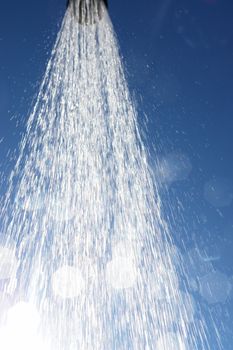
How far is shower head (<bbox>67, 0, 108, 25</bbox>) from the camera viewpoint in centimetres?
835

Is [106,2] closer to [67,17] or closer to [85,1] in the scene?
[85,1]

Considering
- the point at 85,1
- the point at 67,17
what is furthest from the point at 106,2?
the point at 67,17

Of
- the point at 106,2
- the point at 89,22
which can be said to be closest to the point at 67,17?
the point at 89,22

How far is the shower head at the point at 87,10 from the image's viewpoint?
27.4 ft

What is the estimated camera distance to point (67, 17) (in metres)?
8.46

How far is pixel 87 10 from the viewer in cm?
840

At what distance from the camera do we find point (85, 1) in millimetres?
8391

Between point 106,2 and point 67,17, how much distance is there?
136cm

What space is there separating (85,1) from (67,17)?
0.70 metres

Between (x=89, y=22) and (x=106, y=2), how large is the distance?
0.95 metres

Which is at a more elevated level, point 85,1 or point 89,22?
point 85,1

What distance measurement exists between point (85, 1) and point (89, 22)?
58 centimetres

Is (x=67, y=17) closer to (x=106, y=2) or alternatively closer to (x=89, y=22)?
(x=89, y=22)

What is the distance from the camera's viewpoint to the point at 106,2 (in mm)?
8773
